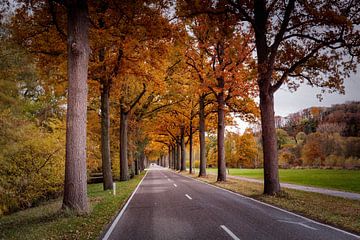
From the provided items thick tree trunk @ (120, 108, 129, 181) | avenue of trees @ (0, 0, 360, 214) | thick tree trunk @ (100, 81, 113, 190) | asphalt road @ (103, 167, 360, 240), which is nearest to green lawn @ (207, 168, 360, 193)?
avenue of trees @ (0, 0, 360, 214)

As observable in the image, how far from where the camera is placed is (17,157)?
55.8 feet

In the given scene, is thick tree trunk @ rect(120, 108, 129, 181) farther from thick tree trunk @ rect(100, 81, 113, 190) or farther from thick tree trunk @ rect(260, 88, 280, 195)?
thick tree trunk @ rect(260, 88, 280, 195)

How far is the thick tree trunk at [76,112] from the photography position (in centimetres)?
1019

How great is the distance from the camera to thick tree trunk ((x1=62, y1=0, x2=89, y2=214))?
10.2 meters

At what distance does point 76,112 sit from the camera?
1034 centimetres

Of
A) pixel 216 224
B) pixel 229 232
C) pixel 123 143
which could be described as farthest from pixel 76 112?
pixel 123 143

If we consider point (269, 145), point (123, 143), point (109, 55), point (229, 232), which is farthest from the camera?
point (123, 143)

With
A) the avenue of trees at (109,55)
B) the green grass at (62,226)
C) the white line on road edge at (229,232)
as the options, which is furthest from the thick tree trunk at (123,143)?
the white line on road edge at (229,232)

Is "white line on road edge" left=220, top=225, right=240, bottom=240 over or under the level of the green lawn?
over

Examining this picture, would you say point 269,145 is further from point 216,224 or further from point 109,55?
point 109,55

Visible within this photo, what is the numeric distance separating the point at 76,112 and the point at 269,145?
927 cm

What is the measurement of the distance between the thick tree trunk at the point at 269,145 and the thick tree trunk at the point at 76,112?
8712 mm

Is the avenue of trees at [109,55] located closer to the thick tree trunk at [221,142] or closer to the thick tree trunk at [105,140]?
the thick tree trunk at [105,140]

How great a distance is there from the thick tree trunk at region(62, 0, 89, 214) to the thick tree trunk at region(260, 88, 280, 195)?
8.71m
